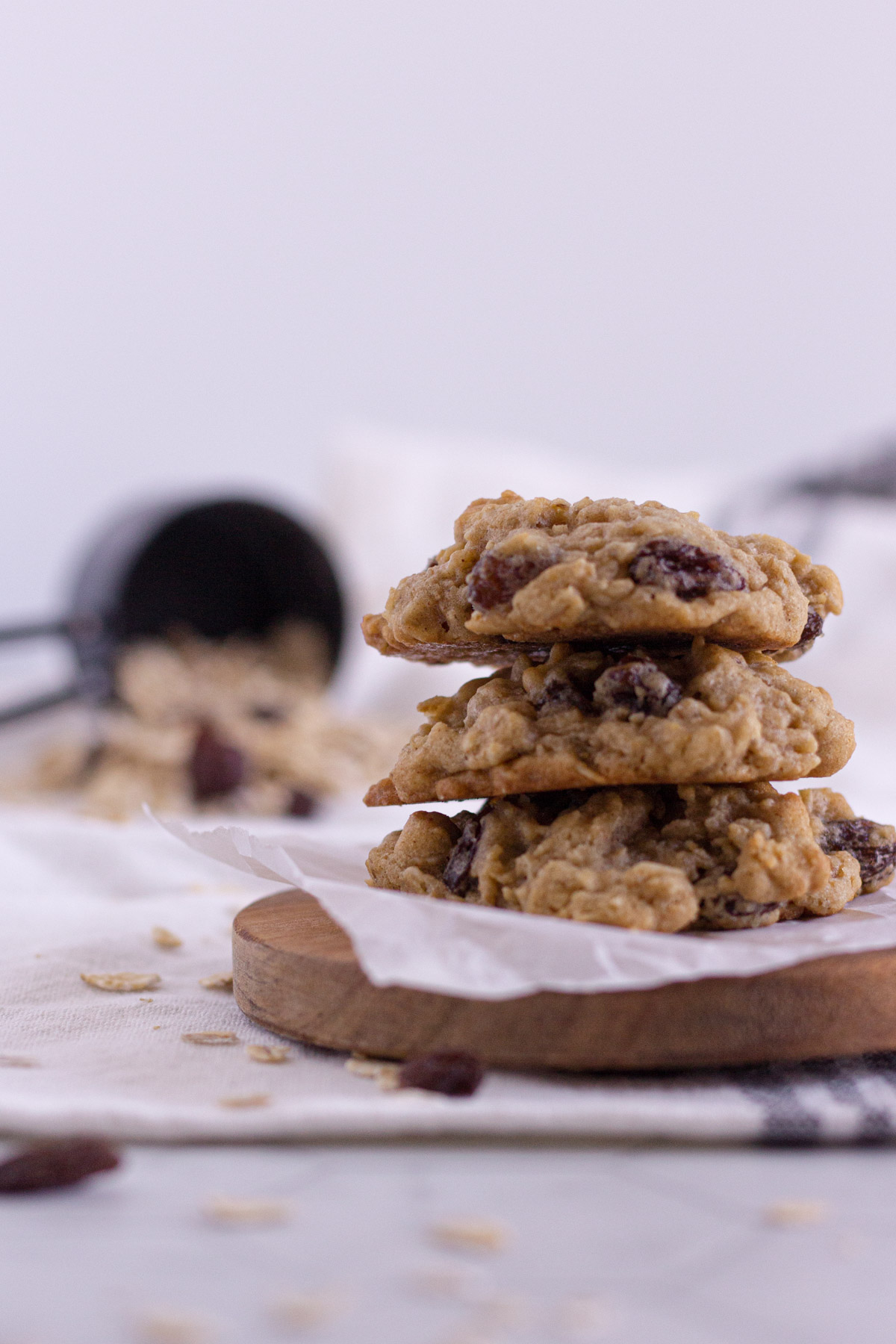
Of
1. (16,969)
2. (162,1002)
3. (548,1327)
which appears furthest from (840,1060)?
(16,969)

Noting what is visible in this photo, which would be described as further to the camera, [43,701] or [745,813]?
[43,701]

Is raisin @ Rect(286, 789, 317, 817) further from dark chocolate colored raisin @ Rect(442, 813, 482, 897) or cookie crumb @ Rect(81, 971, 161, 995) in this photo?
dark chocolate colored raisin @ Rect(442, 813, 482, 897)

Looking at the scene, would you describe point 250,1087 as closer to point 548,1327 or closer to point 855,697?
point 548,1327

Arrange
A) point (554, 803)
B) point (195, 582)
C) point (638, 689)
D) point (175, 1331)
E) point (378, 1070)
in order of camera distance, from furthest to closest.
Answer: point (195, 582) → point (554, 803) → point (638, 689) → point (378, 1070) → point (175, 1331)

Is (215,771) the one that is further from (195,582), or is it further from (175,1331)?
(175,1331)

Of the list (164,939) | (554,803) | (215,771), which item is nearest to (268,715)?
(215,771)

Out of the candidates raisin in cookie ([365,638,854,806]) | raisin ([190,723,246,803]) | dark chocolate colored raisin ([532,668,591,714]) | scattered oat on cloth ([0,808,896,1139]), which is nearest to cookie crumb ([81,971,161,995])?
scattered oat on cloth ([0,808,896,1139])

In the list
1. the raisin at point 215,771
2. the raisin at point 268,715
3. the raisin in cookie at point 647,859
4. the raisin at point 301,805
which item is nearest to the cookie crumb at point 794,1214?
the raisin in cookie at point 647,859
